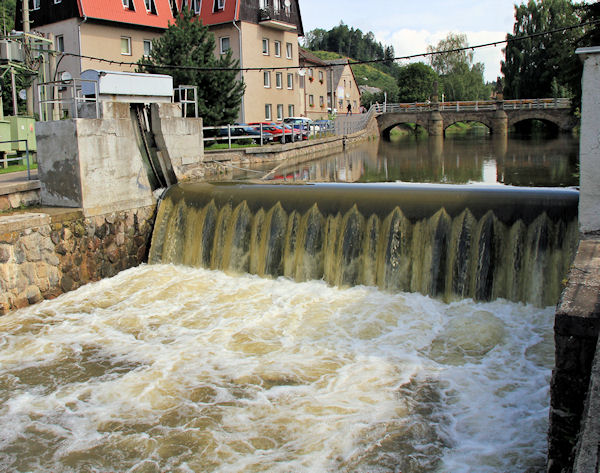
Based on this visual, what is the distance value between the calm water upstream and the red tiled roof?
30.3m

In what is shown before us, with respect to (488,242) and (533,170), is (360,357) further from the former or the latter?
(533,170)

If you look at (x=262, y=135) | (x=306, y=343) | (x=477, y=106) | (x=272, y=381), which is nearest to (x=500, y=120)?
(x=477, y=106)

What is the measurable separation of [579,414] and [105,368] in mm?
5906

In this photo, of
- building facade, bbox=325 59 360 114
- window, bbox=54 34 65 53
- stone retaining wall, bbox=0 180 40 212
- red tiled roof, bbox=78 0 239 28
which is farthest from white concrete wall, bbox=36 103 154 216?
building facade, bbox=325 59 360 114

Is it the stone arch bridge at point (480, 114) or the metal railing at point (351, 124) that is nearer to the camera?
the metal railing at point (351, 124)

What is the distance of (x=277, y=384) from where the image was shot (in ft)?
24.2

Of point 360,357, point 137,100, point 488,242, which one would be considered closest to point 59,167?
point 137,100

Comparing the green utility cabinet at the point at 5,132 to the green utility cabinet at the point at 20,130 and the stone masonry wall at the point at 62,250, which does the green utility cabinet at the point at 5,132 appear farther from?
the stone masonry wall at the point at 62,250

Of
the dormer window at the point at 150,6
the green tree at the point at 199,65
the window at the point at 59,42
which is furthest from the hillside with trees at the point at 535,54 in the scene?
the green tree at the point at 199,65

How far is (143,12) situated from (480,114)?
36.1m

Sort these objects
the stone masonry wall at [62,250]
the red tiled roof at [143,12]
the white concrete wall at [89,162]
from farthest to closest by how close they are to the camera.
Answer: the red tiled roof at [143,12]
the white concrete wall at [89,162]
the stone masonry wall at [62,250]

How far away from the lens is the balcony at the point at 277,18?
145 ft

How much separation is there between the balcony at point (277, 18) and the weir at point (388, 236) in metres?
34.3

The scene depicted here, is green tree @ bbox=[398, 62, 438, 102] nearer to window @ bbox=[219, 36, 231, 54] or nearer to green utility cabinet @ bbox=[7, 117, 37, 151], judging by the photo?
window @ bbox=[219, 36, 231, 54]
